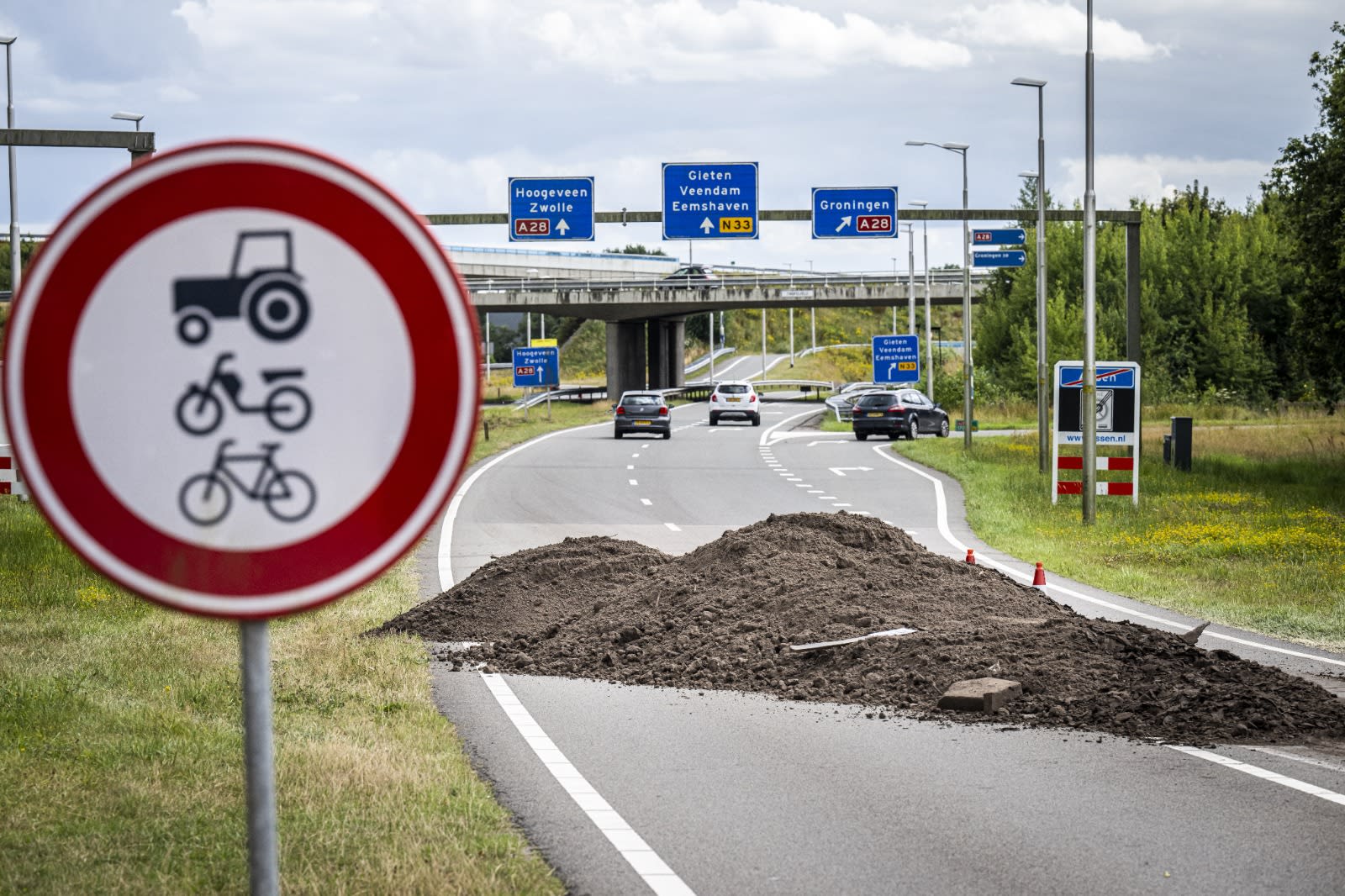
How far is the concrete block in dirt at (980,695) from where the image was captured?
32.3 ft

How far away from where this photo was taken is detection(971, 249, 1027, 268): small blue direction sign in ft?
129

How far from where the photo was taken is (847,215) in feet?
139

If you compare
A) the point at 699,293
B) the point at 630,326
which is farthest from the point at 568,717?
the point at 630,326

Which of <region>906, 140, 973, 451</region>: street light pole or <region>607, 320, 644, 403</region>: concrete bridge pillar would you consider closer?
<region>906, 140, 973, 451</region>: street light pole

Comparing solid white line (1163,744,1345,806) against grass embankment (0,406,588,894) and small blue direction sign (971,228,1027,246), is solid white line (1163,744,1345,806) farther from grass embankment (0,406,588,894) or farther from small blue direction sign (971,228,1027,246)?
small blue direction sign (971,228,1027,246)

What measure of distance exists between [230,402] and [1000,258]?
3888cm

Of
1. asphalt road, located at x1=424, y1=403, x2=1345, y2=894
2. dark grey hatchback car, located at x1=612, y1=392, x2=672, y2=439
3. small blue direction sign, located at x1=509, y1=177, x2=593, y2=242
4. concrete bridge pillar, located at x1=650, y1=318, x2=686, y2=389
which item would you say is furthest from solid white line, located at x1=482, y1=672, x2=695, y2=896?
concrete bridge pillar, located at x1=650, y1=318, x2=686, y2=389

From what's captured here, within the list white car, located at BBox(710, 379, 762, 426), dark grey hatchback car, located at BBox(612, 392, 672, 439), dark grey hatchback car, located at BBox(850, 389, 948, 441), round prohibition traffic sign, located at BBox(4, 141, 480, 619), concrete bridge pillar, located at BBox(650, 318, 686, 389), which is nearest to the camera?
round prohibition traffic sign, located at BBox(4, 141, 480, 619)

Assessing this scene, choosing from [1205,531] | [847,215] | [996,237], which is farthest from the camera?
[847,215]

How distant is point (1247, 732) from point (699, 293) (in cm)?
7508

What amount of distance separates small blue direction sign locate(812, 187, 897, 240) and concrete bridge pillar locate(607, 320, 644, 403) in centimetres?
5720

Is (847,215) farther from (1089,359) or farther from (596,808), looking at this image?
(596,808)

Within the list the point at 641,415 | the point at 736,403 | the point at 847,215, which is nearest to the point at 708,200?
the point at 847,215

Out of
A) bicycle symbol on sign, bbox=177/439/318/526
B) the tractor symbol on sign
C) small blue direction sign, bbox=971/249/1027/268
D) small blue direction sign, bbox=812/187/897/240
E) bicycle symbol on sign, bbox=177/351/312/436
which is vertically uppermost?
small blue direction sign, bbox=812/187/897/240
